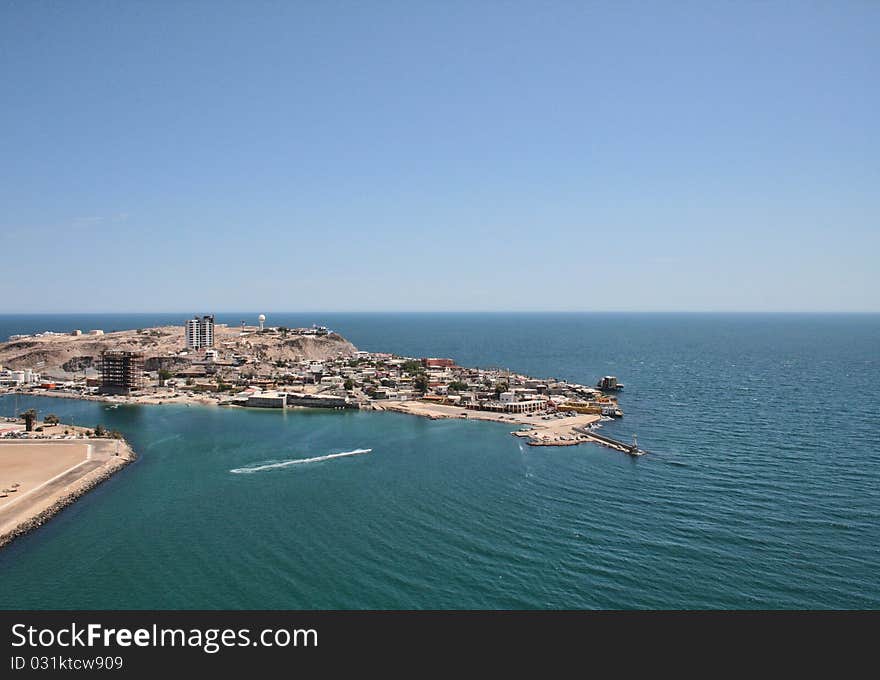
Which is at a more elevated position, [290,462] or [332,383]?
[332,383]

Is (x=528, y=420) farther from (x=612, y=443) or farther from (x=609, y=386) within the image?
(x=609, y=386)

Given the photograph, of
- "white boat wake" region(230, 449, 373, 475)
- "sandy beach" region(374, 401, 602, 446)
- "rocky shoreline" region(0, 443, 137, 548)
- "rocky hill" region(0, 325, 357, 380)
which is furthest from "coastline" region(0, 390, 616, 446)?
"rocky shoreline" region(0, 443, 137, 548)

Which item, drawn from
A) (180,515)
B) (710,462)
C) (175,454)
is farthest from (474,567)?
(175,454)

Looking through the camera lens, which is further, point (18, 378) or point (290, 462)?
point (18, 378)

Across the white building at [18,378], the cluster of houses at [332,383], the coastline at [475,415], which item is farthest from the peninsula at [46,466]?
the white building at [18,378]

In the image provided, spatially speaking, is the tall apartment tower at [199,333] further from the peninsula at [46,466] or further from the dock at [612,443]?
the dock at [612,443]

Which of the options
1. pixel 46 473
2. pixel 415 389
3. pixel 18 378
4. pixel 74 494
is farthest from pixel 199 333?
pixel 74 494

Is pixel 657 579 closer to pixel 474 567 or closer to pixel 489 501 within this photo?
pixel 474 567
